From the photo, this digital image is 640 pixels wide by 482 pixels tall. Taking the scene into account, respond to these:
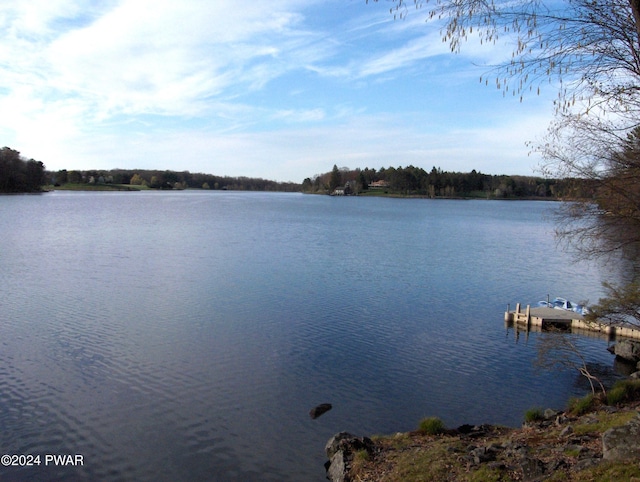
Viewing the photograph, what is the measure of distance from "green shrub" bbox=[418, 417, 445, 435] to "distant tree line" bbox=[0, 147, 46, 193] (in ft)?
455

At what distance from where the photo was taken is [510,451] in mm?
8562

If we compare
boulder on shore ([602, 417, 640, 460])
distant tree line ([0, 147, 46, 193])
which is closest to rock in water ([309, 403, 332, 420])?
boulder on shore ([602, 417, 640, 460])

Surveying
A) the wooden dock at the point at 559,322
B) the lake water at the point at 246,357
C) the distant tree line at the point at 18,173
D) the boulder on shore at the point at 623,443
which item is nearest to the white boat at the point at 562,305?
the wooden dock at the point at 559,322

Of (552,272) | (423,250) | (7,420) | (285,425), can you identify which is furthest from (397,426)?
(423,250)

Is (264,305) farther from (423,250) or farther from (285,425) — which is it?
(423,250)

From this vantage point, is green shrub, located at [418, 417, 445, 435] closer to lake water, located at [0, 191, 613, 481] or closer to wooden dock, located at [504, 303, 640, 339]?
lake water, located at [0, 191, 613, 481]

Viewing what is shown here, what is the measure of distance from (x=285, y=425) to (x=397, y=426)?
2.73 m

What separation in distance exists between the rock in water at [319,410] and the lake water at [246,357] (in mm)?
254

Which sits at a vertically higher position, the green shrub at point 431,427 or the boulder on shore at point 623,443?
the boulder on shore at point 623,443

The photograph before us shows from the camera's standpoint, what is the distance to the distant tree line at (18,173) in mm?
122188

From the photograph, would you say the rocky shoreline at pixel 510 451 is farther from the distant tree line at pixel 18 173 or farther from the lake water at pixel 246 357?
the distant tree line at pixel 18 173

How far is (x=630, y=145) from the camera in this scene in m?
11.2

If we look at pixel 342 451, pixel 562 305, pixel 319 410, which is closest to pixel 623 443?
pixel 342 451

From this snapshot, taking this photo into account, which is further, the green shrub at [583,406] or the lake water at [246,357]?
the green shrub at [583,406]
